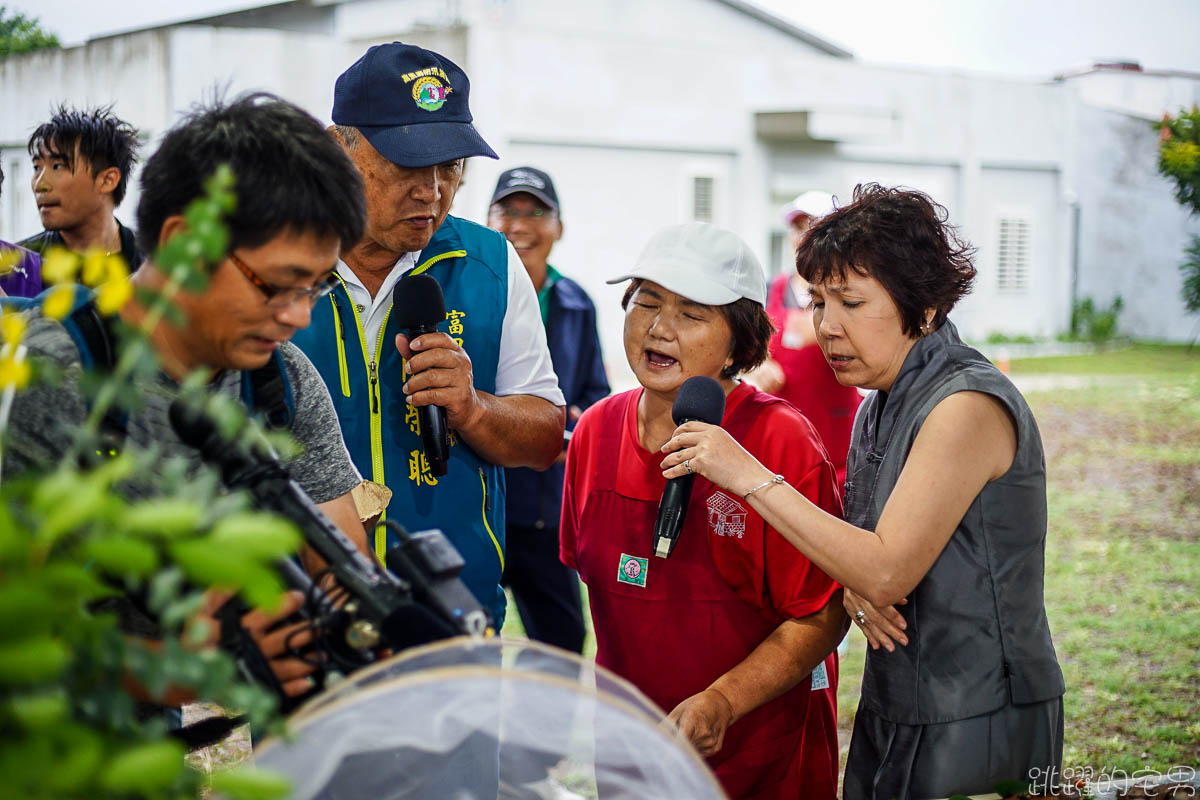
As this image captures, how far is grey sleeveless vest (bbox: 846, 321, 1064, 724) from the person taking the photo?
7.22 feet

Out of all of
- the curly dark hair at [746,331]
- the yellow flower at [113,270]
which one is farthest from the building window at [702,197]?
the yellow flower at [113,270]

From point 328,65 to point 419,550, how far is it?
49.9ft

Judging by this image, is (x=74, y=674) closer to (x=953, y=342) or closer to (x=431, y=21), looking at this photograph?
(x=953, y=342)

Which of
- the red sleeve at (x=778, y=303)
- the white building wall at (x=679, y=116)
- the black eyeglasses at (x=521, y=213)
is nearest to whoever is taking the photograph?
the black eyeglasses at (x=521, y=213)

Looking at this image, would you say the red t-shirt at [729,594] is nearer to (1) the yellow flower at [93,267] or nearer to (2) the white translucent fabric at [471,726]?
(2) the white translucent fabric at [471,726]

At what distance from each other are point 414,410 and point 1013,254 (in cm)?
2292

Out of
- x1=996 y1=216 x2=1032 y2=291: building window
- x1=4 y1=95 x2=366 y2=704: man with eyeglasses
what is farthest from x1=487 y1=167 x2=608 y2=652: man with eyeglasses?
x1=996 y1=216 x2=1032 y2=291: building window

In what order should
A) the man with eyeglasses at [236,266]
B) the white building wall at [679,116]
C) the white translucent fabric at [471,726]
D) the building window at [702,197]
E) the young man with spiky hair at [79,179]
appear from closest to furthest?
1. the white translucent fabric at [471,726]
2. the man with eyeglasses at [236,266]
3. the young man with spiky hair at [79,179]
4. the white building wall at [679,116]
5. the building window at [702,197]

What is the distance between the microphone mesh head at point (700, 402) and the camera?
235 cm

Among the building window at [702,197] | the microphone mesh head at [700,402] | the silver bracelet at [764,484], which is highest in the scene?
the building window at [702,197]

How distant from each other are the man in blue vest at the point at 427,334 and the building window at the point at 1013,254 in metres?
22.2

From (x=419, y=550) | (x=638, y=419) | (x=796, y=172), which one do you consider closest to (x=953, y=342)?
(x=638, y=419)

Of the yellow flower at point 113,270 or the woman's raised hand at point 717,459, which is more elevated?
the yellow flower at point 113,270

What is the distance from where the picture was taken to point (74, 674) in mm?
879
